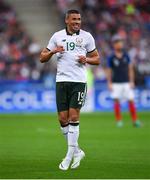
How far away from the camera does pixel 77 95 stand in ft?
34.4

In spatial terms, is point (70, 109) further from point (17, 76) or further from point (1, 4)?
point (1, 4)

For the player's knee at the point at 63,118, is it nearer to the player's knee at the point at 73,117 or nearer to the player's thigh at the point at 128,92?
the player's knee at the point at 73,117

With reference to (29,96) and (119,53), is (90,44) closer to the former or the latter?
(119,53)

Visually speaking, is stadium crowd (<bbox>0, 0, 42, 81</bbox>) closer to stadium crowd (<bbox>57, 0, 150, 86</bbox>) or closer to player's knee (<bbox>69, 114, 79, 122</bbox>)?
stadium crowd (<bbox>57, 0, 150, 86</bbox>)

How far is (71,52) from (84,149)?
3.13m

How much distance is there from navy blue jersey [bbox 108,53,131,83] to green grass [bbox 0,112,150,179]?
4.38 feet

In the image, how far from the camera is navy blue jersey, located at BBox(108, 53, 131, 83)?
19.2m

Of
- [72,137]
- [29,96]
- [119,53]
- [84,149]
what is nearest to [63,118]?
[72,137]

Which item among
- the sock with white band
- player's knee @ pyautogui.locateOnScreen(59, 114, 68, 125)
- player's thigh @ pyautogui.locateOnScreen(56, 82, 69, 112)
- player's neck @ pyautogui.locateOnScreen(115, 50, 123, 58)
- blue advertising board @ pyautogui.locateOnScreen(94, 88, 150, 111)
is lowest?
blue advertising board @ pyautogui.locateOnScreen(94, 88, 150, 111)

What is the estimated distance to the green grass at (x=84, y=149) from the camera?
9727 mm

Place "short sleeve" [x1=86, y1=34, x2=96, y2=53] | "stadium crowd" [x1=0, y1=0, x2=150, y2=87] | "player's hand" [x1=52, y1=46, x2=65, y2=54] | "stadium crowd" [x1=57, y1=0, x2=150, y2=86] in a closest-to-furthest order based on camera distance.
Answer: "player's hand" [x1=52, y1=46, x2=65, y2=54], "short sleeve" [x1=86, y1=34, x2=96, y2=53], "stadium crowd" [x1=0, y1=0, x2=150, y2=87], "stadium crowd" [x1=57, y1=0, x2=150, y2=86]

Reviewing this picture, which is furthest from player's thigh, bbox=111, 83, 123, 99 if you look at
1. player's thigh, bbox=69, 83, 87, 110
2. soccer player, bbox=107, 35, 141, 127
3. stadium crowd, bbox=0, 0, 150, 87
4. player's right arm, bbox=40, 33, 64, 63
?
player's right arm, bbox=40, 33, 64, 63

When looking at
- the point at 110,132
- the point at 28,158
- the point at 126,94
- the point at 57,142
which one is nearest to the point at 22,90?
the point at 126,94

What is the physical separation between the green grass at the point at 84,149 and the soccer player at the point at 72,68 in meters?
0.59
